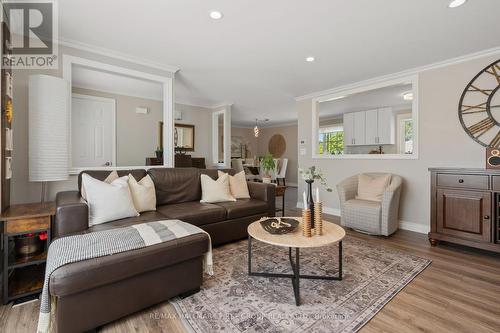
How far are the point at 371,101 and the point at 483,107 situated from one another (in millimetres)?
2576

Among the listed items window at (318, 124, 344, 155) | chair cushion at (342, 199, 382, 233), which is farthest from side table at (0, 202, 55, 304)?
window at (318, 124, 344, 155)

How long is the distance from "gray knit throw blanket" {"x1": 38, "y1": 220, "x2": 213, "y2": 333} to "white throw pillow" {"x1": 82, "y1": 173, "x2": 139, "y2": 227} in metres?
0.49

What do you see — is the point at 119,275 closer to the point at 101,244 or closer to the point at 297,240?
the point at 101,244

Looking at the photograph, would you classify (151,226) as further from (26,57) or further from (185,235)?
(26,57)

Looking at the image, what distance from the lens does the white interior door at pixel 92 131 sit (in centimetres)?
425

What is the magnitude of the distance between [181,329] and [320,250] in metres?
1.70

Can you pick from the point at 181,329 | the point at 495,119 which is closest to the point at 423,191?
the point at 495,119

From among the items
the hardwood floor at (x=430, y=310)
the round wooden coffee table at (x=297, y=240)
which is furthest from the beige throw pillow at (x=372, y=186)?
the round wooden coffee table at (x=297, y=240)

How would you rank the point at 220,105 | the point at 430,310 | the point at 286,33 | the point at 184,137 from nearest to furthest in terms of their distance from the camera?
the point at 430,310 → the point at 286,33 → the point at 184,137 → the point at 220,105

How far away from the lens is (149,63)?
3.26 m

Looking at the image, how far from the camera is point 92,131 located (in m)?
4.41

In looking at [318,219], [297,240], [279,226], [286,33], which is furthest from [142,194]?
[286,33]

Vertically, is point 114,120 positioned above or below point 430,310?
above

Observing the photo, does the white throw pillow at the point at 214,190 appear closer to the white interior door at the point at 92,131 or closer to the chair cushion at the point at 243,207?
the chair cushion at the point at 243,207
